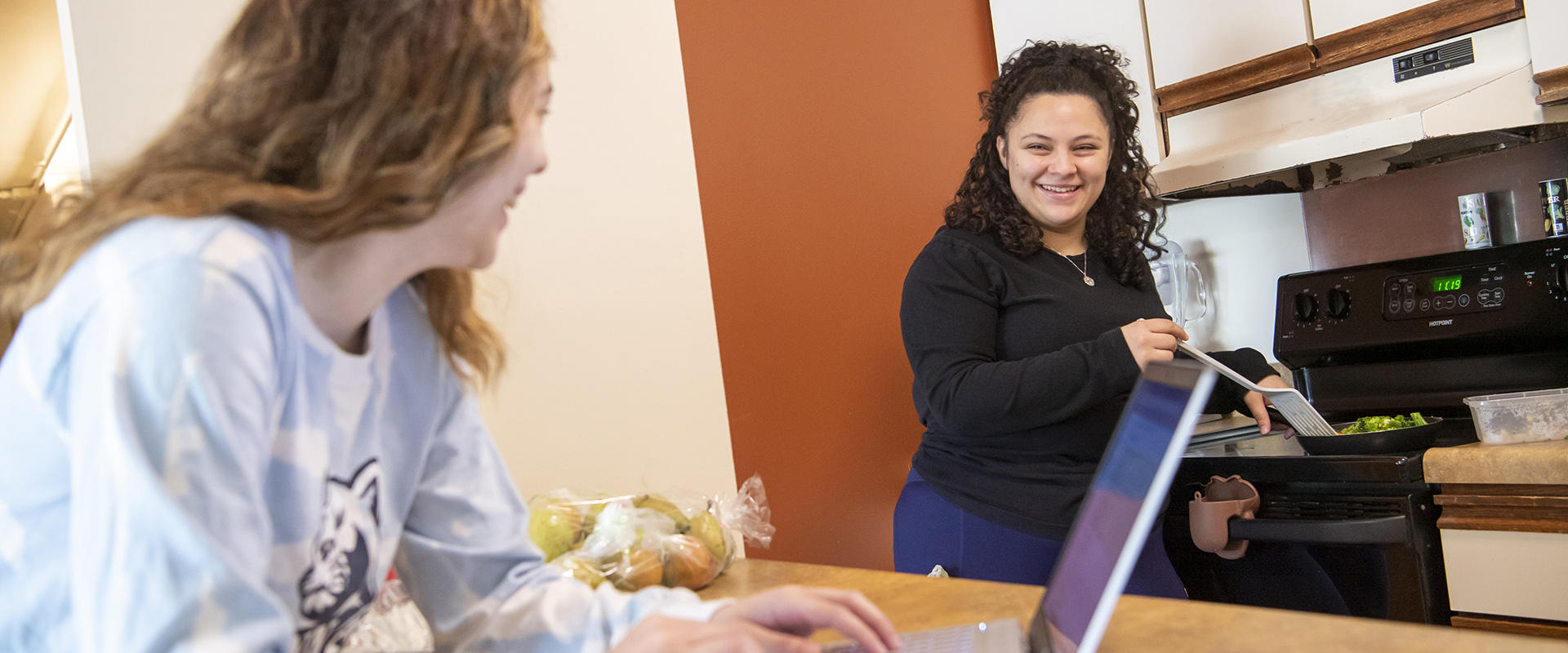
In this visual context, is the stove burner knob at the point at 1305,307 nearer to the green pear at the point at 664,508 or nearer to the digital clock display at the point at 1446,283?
the digital clock display at the point at 1446,283

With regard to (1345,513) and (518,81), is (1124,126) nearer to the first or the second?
(1345,513)

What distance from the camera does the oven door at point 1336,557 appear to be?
1534 mm

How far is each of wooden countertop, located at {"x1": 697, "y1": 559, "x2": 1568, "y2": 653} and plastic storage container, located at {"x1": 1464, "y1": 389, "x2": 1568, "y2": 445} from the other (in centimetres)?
77

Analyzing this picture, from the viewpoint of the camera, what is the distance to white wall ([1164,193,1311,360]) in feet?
8.09

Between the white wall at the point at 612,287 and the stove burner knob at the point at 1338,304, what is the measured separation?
122 centimetres

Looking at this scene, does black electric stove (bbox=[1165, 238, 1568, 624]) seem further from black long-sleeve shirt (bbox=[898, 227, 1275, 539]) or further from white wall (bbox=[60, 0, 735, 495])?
white wall (bbox=[60, 0, 735, 495])

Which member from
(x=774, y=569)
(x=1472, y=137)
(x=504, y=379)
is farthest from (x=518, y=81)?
(x=1472, y=137)

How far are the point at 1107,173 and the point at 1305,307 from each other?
2.12ft

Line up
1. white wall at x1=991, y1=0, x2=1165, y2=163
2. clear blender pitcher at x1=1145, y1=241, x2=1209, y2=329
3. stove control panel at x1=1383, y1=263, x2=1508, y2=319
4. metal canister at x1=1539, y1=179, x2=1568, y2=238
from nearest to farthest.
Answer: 1. stove control panel at x1=1383, y1=263, x2=1508, y2=319
2. metal canister at x1=1539, y1=179, x2=1568, y2=238
3. white wall at x1=991, y1=0, x2=1165, y2=163
4. clear blender pitcher at x1=1145, y1=241, x2=1209, y2=329

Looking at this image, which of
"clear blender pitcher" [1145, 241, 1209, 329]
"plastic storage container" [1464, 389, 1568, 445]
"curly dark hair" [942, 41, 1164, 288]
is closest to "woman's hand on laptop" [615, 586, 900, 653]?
"curly dark hair" [942, 41, 1164, 288]

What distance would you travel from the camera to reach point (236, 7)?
1369 mm

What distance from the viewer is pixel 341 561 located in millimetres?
701

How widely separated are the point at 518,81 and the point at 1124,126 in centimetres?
134

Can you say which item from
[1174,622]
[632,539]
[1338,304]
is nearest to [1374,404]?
[1338,304]
